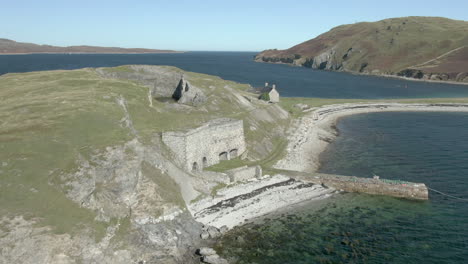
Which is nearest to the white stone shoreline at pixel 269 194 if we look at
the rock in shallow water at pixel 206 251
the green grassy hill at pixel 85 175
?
the green grassy hill at pixel 85 175

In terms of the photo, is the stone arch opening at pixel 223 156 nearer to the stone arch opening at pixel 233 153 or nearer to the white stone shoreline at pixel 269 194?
the stone arch opening at pixel 233 153

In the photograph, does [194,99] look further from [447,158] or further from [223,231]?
[447,158]

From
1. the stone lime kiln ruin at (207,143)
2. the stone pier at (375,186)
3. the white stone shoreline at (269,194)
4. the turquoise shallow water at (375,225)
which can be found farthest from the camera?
the stone lime kiln ruin at (207,143)

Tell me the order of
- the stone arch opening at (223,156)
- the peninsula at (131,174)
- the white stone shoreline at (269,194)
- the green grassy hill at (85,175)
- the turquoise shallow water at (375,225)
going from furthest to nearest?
the stone arch opening at (223,156) → the white stone shoreline at (269,194) → the turquoise shallow water at (375,225) → the peninsula at (131,174) → the green grassy hill at (85,175)

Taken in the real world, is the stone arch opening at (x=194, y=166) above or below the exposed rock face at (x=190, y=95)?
below

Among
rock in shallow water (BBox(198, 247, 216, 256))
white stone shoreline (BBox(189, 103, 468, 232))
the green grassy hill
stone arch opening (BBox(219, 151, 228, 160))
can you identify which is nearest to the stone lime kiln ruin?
stone arch opening (BBox(219, 151, 228, 160))

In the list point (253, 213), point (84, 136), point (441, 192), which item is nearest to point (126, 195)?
point (84, 136)
